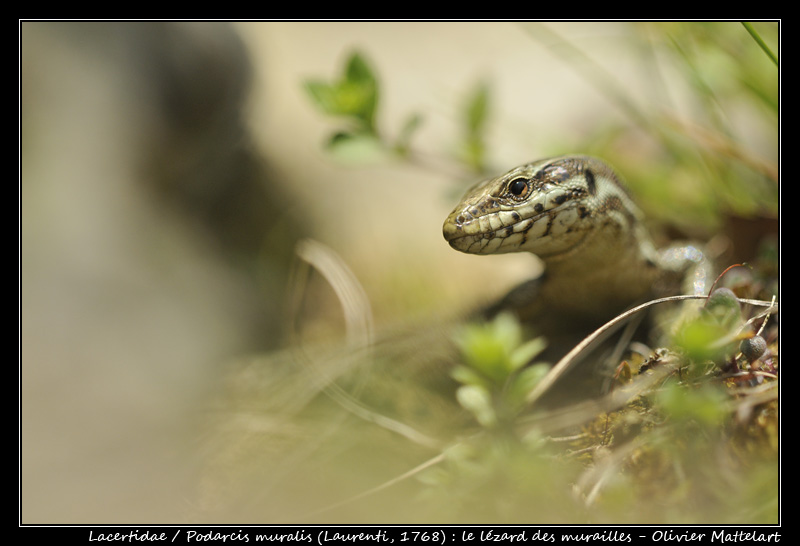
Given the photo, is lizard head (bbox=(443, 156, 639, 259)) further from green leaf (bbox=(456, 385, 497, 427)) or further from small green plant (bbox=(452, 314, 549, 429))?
green leaf (bbox=(456, 385, 497, 427))

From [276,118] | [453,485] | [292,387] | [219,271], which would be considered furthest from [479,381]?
[276,118]

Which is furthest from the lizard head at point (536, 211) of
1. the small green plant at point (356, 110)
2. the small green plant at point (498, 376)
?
the small green plant at point (356, 110)

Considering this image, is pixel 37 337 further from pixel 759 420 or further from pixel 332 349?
pixel 759 420

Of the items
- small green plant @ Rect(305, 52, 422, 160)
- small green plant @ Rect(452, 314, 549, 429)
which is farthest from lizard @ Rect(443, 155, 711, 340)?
small green plant @ Rect(305, 52, 422, 160)

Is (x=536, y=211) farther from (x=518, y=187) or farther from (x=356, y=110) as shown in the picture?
(x=356, y=110)

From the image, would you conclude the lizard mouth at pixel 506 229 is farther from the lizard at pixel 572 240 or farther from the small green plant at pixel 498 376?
the small green plant at pixel 498 376
